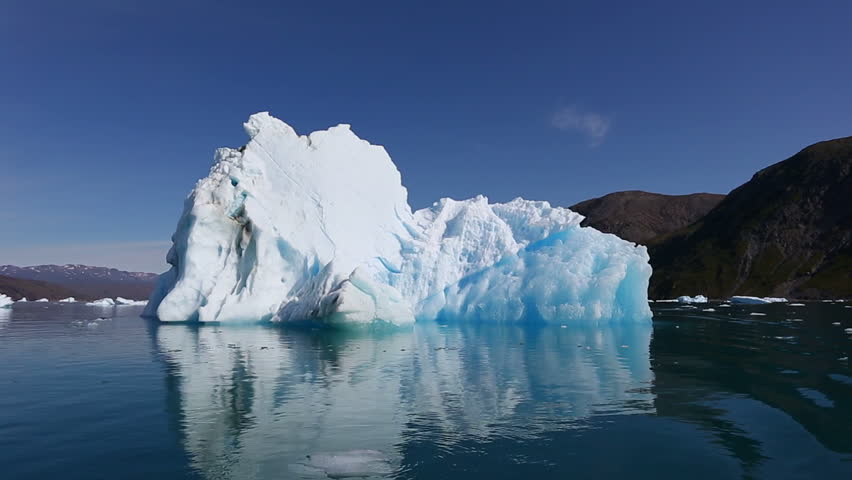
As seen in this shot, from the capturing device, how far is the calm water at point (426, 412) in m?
8.68

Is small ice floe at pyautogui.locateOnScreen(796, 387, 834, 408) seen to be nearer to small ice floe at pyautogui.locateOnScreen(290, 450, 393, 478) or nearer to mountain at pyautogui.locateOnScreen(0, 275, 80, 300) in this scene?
small ice floe at pyautogui.locateOnScreen(290, 450, 393, 478)

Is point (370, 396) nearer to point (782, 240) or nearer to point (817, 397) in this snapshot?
point (817, 397)

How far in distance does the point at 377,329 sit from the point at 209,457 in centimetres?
2464

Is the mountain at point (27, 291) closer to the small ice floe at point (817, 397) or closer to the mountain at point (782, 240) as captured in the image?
the mountain at point (782, 240)

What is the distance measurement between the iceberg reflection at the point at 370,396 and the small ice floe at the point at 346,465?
2 centimetres

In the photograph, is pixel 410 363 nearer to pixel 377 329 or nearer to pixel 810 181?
pixel 377 329

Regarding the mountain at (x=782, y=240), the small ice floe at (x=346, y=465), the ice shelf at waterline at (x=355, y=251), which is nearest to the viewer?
the small ice floe at (x=346, y=465)

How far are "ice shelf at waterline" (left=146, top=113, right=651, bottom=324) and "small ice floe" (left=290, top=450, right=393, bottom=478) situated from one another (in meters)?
23.1

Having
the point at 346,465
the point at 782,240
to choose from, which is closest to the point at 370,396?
the point at 346,465

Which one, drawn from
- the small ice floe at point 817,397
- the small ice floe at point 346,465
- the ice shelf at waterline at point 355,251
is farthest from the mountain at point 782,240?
the small ice floe at point 346,465

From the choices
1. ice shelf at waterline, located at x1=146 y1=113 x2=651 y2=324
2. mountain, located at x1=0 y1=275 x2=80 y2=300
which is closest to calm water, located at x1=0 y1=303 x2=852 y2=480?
ice shelf at waterline, located at x1=146 y1=113 x2=651 y2=324

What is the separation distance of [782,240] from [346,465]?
14813cm

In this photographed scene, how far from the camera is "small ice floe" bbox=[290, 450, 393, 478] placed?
823 centimetres

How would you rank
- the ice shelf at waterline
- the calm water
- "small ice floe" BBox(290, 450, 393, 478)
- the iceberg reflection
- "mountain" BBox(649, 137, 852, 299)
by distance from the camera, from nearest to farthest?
"small ice floe" BBox(290, 450, 393, 478) → the calm water → the iceberg reflection → the ice shelf at waterline → "mountain" BBox(649, 137, 852, 299)
